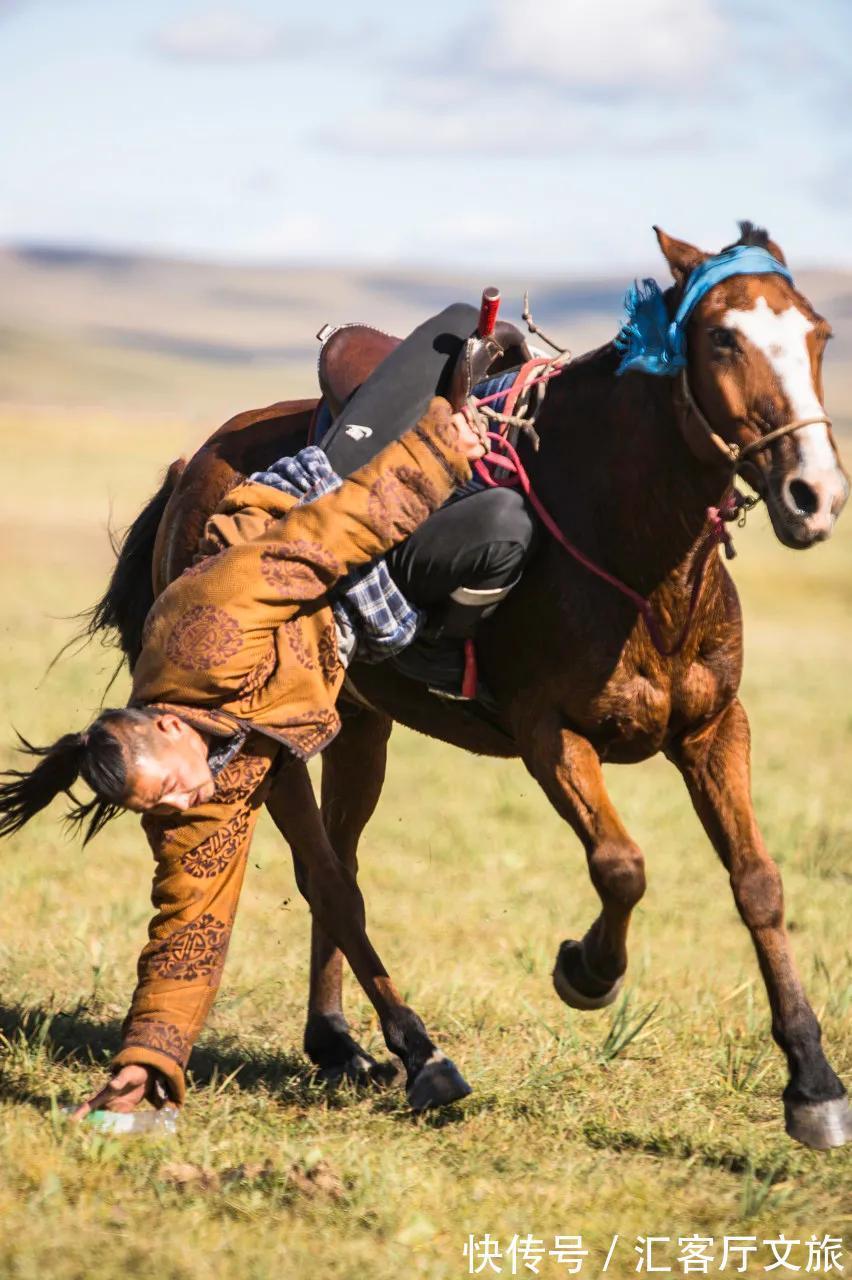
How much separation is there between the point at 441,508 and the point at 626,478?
502 mm

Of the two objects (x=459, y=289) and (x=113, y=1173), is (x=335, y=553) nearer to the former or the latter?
(x=113, y=1173)

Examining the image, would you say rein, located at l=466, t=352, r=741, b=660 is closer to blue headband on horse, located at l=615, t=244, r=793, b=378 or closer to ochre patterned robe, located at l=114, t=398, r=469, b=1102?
ochre patterned robe, located at l=114, t=398, r=469, b=1102

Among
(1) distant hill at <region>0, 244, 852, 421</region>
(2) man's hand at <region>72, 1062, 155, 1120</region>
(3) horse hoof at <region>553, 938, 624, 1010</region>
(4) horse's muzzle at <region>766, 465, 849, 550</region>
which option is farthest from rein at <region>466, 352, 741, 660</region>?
(1) distant hill at <region>0, 244, 852, 421</region>

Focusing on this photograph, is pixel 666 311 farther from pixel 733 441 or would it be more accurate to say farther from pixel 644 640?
pixel 644 640

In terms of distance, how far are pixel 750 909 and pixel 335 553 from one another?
4.80 feet

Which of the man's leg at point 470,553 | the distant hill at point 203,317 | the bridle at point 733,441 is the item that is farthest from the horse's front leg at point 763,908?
the distant hill at point 203,317

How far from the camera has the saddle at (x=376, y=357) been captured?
4559mm

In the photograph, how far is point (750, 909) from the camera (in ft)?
14.5

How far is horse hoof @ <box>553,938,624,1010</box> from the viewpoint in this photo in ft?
14.9

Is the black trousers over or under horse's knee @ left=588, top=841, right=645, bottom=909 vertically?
over

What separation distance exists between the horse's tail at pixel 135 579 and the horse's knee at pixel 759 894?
2331 millimetres

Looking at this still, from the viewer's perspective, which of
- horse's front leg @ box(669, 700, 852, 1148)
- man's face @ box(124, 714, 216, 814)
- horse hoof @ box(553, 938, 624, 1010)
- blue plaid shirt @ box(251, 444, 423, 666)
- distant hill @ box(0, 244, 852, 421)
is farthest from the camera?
distant hill @ box(0, 244, 852, 421)

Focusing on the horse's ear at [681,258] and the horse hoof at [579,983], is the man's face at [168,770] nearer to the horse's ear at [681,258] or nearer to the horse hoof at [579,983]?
the horse hoof at [579,983]

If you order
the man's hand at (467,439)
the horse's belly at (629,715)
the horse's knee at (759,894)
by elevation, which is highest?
the man's hand at (467,439)
